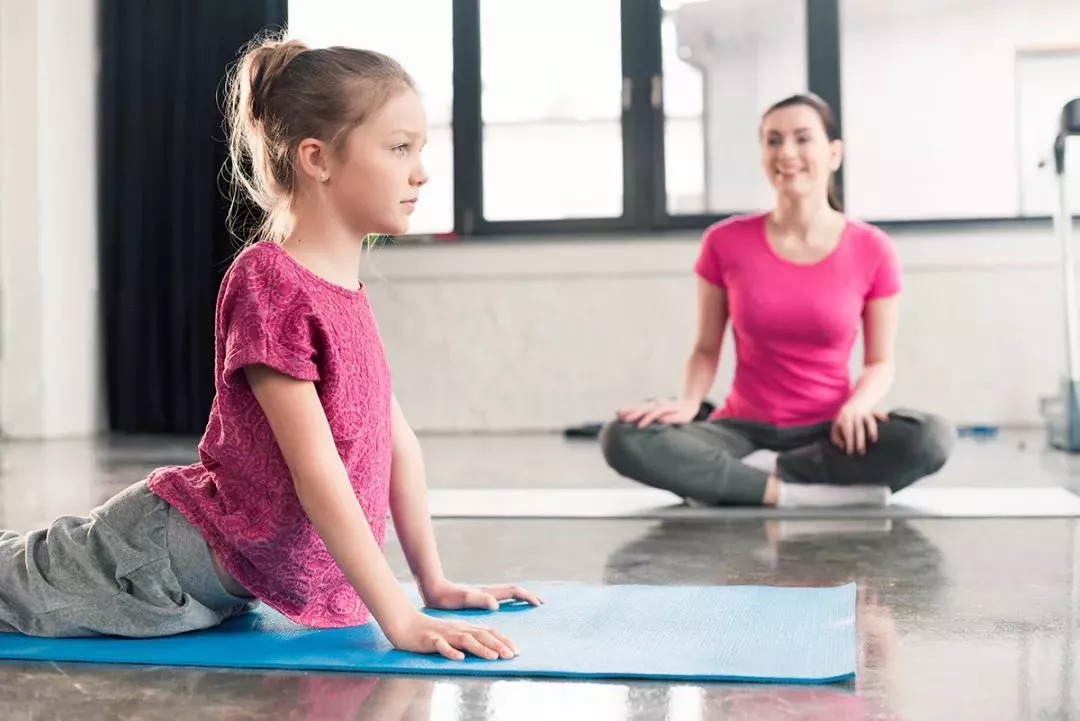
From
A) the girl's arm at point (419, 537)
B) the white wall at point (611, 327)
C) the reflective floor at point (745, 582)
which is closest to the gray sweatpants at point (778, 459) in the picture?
the reflective floor at point (745, 582)

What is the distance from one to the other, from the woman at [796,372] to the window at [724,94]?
78.0 inches

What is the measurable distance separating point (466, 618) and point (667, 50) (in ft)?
11.5

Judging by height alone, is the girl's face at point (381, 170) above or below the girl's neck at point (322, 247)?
above

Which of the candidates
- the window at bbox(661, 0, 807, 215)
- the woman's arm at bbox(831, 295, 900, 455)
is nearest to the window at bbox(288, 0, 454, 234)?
the window at bbox(661, 0, 807, 215)

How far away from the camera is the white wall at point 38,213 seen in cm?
453

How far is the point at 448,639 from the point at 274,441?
264 mm

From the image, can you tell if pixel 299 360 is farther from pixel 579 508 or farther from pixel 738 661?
pixel 579 508

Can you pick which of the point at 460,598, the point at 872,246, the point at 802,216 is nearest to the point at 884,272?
the point at 872,246

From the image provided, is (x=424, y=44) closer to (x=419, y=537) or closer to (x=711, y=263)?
(x=711, y=263)

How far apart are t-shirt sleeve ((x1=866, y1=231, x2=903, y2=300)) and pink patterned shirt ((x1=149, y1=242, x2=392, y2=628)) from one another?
1430 mm

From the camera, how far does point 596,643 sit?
4.18 feet

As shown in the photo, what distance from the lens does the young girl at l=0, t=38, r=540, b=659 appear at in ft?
4.21

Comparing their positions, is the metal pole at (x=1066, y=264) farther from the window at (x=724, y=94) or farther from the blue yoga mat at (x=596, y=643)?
the blue yoga mat at (x=596, y=643)

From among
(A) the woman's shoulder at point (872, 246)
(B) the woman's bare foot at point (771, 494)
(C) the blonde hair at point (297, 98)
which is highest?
(C) the blonde hair at point (297, 98)
